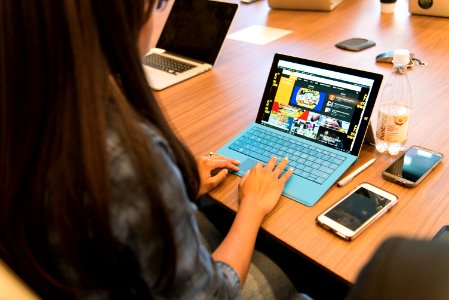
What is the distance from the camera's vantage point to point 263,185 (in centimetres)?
98

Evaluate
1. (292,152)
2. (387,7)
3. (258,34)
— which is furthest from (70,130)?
(387,7)

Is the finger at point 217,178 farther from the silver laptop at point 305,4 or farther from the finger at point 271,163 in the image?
the silver laptop at point 305,4

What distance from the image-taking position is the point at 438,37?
1.71 meters

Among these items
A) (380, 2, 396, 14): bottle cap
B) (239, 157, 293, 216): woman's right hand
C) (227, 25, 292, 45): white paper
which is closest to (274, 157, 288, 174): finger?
(239, 157, 293, 216): woman's right hand

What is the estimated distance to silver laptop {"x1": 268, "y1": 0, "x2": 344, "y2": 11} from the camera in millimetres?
2100

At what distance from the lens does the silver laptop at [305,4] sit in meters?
2.10

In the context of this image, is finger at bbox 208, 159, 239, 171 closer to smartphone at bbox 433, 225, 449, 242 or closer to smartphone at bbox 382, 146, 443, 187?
smartphone at bbox 382, 146, 443, 187

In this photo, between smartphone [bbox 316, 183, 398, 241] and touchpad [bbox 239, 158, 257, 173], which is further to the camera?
touchpad [bbox 239, 158, 257, 173]

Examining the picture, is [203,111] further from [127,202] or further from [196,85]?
[127,202]

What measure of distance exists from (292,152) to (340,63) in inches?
25.5

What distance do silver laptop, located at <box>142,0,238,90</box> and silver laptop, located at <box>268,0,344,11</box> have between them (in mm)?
Result: 640

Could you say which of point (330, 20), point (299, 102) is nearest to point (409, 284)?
point (299, 102)

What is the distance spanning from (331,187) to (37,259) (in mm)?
634

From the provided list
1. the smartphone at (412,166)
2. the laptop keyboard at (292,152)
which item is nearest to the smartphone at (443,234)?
the smartphone at (412,166)
